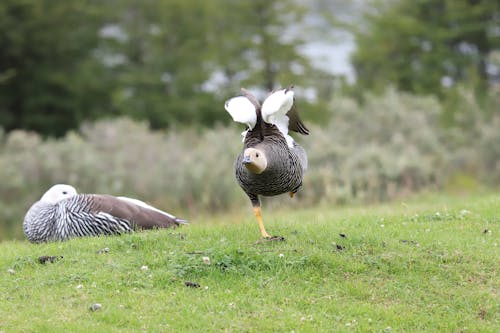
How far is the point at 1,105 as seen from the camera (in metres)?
30.6

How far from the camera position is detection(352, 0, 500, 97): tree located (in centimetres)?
3156

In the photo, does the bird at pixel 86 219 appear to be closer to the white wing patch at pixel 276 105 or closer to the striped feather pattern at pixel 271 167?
the striped feather pattern at pixel 271 167

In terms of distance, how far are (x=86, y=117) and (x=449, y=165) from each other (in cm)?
1727

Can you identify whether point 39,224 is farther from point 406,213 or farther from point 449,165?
point 449,165

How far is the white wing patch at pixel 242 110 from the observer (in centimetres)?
805

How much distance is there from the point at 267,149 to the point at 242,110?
21.8 inches

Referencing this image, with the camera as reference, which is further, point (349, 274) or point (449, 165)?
point (449, 165)

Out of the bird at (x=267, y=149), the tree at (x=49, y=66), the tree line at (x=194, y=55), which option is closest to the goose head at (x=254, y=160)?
the bird at (x=267, y=149)

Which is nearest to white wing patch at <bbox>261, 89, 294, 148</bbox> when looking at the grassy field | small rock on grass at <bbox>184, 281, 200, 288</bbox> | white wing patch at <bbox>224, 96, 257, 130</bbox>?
white wing patch at <bbox>224, 96, 257, 130</bbox>

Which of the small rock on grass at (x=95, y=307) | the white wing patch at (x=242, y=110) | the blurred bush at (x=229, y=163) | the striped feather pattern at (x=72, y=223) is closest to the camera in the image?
the small rock on grass at (x=95, y=307)

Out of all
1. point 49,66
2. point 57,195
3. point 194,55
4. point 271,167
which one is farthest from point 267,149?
point 194,55

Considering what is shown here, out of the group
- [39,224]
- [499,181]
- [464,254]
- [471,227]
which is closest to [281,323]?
[464,254]

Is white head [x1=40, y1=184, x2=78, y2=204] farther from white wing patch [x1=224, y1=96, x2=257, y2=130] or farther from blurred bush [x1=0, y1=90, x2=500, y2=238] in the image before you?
blurred bush [x1=0, y1=90, x2=500, y2=238]

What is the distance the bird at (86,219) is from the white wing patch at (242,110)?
2.37 meters
